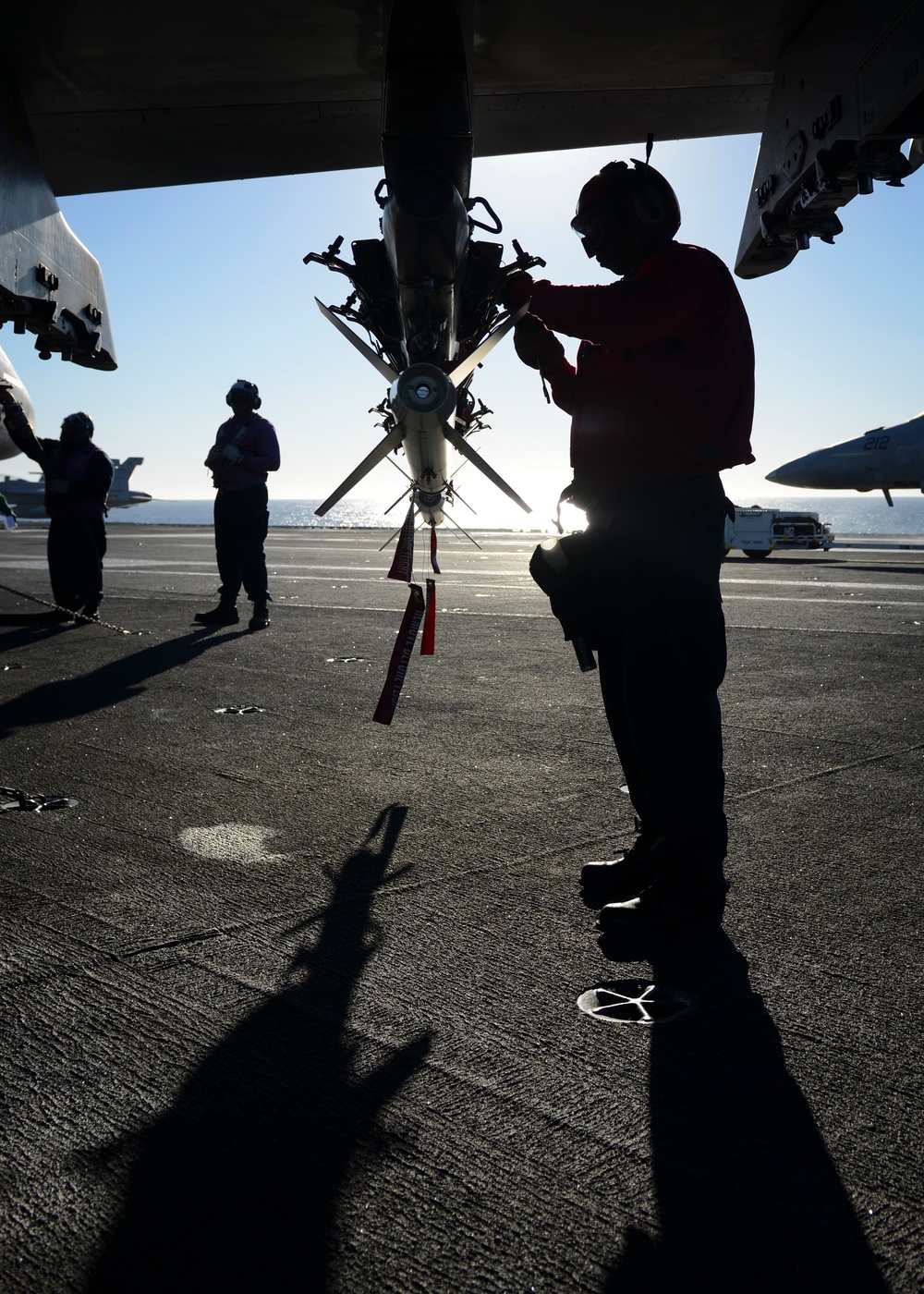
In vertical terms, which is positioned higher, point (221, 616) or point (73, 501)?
point (73, 501)

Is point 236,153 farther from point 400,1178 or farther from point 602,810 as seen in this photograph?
point 400,1178

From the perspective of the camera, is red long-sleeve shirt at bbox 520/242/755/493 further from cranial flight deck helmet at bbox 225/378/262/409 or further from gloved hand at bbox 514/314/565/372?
cranial flight deck helmet at bbox 225/378/262/409

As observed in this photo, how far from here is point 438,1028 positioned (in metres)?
2.16

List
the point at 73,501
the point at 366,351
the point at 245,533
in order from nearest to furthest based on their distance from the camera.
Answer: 1. the point at 366,351
2. the point at 73,501
3. the point at 245,533

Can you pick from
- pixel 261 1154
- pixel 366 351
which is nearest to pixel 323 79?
pixel 366 351

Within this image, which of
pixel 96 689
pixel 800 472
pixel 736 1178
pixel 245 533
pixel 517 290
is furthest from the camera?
pixel 800 472

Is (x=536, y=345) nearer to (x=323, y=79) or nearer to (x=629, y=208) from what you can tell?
(x=629, y=208)

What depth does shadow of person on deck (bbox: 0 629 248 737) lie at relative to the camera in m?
5.78

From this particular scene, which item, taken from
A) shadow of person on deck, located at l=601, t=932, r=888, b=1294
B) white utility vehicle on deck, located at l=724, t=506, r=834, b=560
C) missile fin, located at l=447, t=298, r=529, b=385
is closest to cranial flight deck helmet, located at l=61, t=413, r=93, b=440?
missile fin, located at l=447, t=298, r=529, b=385

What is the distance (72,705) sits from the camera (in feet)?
20.0

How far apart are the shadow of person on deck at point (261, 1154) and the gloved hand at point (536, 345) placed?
205 centimetres

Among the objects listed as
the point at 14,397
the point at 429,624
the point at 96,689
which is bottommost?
the point at 96,689

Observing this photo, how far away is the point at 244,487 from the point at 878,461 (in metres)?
23.8

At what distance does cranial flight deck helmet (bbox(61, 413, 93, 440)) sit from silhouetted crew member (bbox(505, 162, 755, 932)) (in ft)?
25.9
